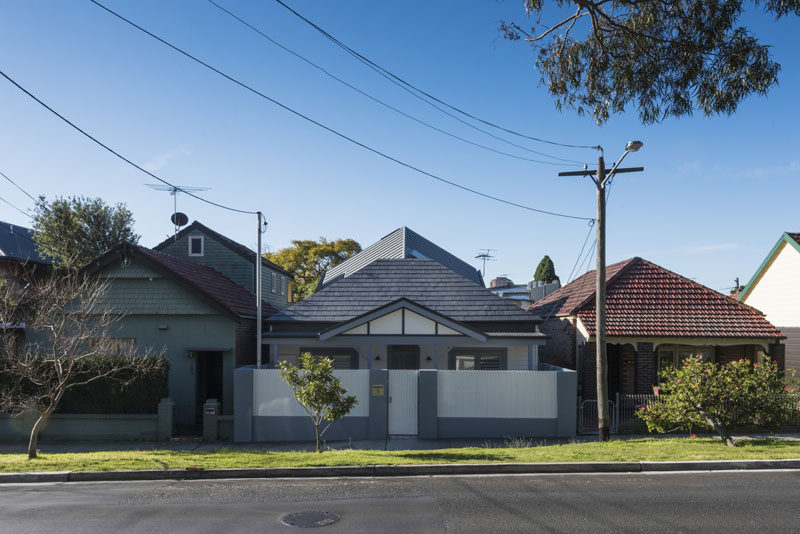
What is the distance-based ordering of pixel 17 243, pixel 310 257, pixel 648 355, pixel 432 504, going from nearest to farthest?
1. pixel 432 504
2. pixel 648 355
3. pixel 17 243
4. pixel 310 257

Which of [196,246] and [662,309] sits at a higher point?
[196,246]

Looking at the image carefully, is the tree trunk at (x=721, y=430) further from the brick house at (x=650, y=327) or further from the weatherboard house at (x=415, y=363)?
the brick house at (x=650, y=327)

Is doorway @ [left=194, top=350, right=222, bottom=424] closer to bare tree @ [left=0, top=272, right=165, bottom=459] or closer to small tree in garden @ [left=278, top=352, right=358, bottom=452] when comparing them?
bare tree @ [left=0, top=272, right=165, bottom=459]

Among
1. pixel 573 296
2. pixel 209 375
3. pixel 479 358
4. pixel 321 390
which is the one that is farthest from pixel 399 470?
pixel 573 296

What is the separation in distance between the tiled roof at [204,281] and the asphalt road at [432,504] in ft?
27.3

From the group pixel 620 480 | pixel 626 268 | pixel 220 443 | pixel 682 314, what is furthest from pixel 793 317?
pixel 220 443

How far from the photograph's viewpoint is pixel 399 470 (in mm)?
10711

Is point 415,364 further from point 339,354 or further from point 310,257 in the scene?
point 310,257

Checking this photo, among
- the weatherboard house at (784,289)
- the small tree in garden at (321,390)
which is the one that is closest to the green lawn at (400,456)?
the small tree in garden at (321,390)

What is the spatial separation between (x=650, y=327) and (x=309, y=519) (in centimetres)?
1466

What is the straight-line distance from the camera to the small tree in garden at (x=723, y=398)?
12375 mm

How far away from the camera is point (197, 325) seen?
58.5ft

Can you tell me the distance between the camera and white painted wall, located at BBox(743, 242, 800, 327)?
2120 cm

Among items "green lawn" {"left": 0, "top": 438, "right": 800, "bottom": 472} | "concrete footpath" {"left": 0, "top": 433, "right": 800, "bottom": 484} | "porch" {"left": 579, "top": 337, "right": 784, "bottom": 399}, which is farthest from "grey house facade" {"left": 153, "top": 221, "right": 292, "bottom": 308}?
"porch" {"left": 579, "top": 337, "right": 784, "bottom": 399}
